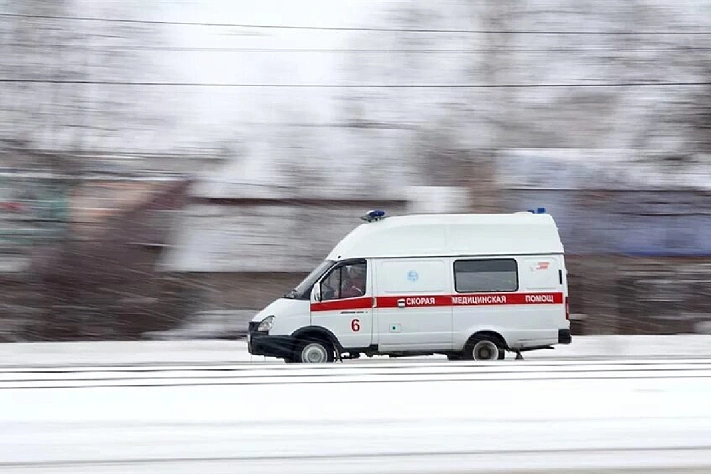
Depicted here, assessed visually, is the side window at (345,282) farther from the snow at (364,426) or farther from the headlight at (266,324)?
the snow at (364,426)

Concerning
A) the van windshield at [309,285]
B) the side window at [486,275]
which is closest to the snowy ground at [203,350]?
the van windshield at [309,285]

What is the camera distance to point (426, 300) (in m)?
14.4

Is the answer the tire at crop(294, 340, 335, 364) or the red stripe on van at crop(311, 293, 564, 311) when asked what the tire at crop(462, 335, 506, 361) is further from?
the tire at crop(294, 340, 335, 364)

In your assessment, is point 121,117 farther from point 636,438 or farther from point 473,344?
point 636,438

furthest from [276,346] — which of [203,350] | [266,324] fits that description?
[203,350]

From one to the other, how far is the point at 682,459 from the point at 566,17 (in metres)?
17.6

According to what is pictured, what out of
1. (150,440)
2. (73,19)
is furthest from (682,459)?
(73,19)

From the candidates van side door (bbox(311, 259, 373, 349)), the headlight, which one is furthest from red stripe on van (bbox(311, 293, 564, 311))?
the headlight

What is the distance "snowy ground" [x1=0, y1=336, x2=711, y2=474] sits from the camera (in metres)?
5.95

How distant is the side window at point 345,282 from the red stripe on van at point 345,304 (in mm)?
65

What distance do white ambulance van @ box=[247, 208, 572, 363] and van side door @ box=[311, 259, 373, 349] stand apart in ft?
0.05

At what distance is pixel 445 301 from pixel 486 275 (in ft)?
2.44

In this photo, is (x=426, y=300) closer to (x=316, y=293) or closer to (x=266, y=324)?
(x=316, y=293)

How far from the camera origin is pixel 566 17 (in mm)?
22266
